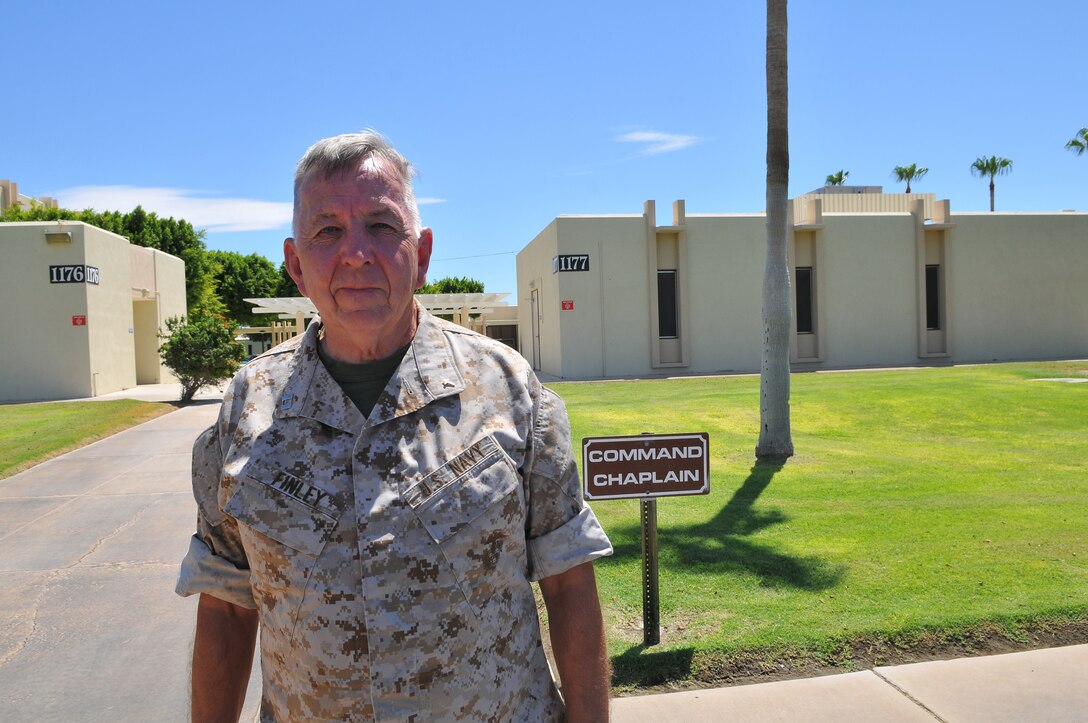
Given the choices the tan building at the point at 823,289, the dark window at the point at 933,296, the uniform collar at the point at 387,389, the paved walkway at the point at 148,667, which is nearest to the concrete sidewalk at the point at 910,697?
the paved walkway at the point at 148,667

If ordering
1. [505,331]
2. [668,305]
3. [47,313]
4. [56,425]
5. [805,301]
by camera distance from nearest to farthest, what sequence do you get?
[56,425], [47,313], [668,305], [805,301], [505,331]

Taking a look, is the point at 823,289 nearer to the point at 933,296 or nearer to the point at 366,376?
the point at 933,296

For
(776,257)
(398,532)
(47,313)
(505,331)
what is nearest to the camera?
(398,532)

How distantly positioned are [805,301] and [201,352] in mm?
19205

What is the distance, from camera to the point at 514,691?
1.72m

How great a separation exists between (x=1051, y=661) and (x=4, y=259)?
88.4ft

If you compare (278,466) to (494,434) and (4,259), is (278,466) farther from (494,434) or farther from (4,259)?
(4,259)

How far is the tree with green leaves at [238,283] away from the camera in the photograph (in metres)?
63.7

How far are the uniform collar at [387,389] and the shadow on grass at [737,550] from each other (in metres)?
4.17

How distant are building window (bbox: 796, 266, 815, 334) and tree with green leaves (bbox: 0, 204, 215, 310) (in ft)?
106

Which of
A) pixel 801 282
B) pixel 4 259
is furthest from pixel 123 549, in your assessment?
pixel 801 282

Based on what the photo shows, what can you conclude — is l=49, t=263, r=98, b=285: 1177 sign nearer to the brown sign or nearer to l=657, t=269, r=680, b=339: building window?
l=657, t=269, r=680, b=339: building window

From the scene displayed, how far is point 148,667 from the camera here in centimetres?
464

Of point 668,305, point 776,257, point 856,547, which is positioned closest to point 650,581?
point 856,547
